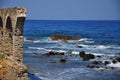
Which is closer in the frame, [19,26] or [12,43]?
[19,26]

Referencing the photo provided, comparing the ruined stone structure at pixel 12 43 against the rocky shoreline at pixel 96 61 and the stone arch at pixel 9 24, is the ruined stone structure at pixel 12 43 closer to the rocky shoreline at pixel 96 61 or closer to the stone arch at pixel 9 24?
the stone arch at pixel 9 24

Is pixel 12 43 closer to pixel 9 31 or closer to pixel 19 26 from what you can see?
pixel 9 31

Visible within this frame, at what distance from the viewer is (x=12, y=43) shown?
82.7ft

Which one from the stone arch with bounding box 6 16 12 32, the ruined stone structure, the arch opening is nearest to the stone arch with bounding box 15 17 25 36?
the ruined stone structure

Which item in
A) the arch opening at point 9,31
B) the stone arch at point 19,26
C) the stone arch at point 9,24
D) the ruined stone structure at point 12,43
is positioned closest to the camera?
the ruined stone structure at point 12,43

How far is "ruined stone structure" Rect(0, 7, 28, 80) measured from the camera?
21.1 metres

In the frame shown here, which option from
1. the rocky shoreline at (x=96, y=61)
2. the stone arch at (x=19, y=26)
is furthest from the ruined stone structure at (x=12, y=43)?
the rocky shoreline at (x=96, y=61)

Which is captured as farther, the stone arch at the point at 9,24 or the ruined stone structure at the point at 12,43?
the stone arch at the point at 9,24

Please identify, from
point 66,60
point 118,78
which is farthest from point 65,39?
point 118,78

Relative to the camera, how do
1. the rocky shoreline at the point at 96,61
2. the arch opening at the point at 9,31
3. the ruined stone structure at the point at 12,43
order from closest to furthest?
the ruined stone structure at the point at 12,43 → the arch opening at the point at 9,31 → the rocky shoreline at the point at 96,61

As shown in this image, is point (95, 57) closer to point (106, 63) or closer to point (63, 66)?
point (106, 63)

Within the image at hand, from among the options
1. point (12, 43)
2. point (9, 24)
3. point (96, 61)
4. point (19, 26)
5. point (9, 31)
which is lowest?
point (96, 61)

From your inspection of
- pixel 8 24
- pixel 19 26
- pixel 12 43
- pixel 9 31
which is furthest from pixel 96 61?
pixel 19 26

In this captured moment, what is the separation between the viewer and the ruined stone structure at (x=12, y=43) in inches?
830
